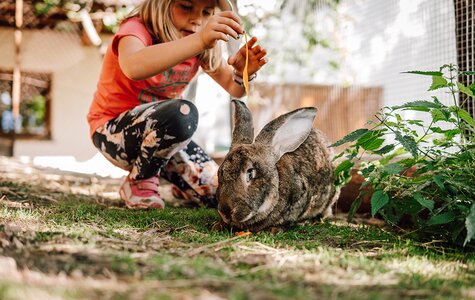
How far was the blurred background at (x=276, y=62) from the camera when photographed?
11.6 feet

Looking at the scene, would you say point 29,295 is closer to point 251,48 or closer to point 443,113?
point 443,113

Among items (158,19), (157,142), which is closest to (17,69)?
(158,19)

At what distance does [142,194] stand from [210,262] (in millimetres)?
1519

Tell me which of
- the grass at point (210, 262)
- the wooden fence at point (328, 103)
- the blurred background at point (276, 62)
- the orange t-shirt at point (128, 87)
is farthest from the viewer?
the wooden fence at point (328, 103)

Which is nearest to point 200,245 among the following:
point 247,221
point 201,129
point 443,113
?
point 247,221

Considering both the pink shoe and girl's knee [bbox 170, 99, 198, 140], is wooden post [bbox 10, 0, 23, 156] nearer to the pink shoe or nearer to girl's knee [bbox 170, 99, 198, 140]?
the pink shoe

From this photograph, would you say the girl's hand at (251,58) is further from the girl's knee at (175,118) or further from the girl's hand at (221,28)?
the girl's knee at (175,118)

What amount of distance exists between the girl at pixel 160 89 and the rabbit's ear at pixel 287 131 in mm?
381

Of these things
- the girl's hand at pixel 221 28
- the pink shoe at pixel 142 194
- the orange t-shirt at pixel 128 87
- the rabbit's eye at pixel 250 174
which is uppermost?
the girl's hand at pixel 221 28

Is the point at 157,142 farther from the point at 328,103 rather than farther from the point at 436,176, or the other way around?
the point at 328,103

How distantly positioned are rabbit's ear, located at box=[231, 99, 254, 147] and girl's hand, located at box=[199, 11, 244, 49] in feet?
1.27

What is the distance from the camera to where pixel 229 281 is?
4.20 ft

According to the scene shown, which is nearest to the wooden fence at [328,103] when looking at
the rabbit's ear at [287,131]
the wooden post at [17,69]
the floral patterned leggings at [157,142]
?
the floral patterned leggings at [157,142]

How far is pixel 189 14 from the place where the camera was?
288 cm
